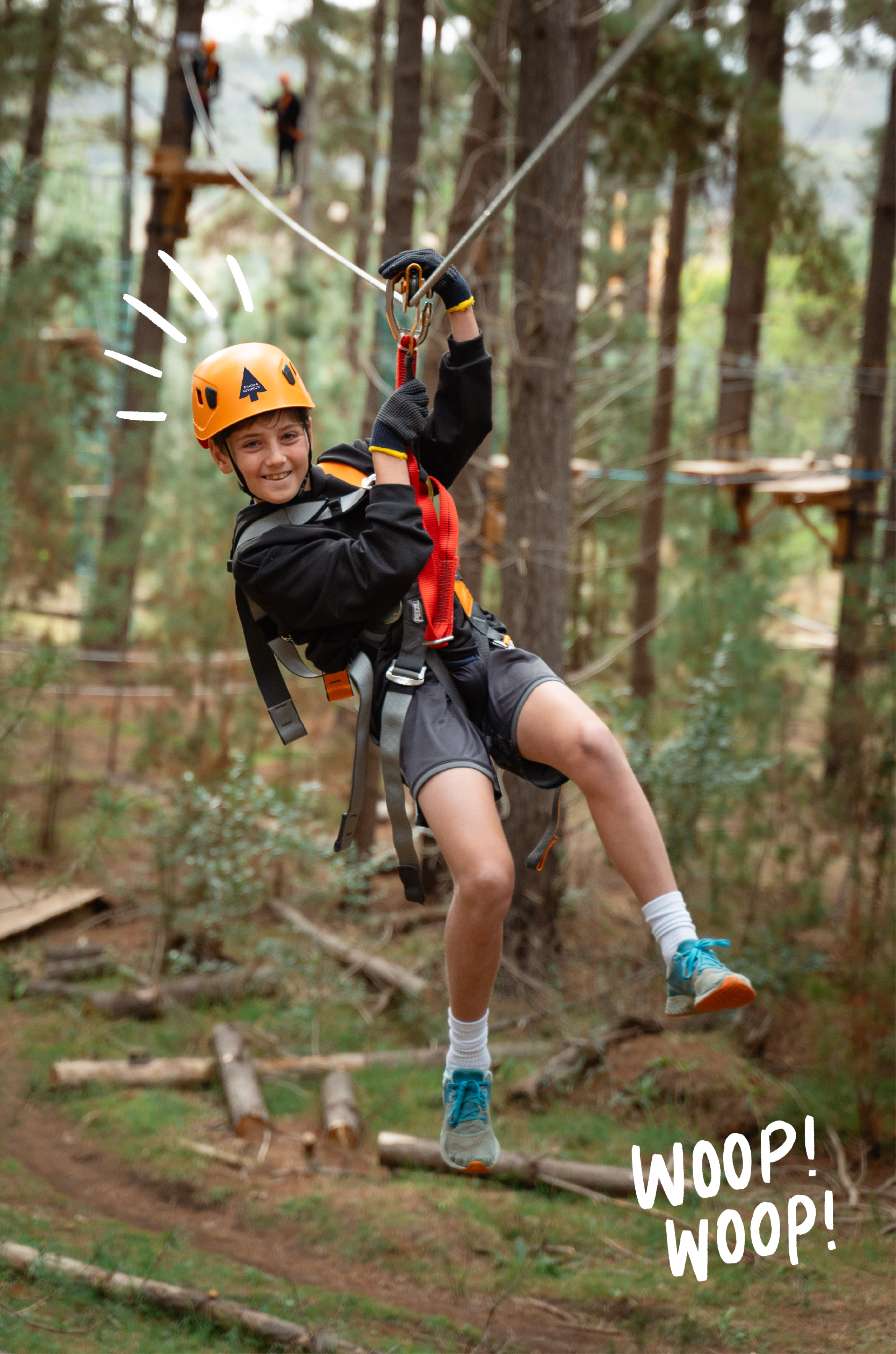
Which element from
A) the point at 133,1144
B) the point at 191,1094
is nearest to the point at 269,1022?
the point at 191,1094

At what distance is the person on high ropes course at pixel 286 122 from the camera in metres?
11.4

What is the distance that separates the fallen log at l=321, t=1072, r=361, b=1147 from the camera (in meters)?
6.11

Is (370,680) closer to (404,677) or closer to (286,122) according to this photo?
(404,677)

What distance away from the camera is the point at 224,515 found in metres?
8.91

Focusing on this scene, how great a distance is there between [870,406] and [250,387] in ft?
28.9

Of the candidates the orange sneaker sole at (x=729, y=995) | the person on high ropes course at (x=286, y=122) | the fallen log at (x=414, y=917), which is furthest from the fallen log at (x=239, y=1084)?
the person on high ropes course at (x=286, y=122)

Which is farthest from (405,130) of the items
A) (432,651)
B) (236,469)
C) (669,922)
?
(669,922)

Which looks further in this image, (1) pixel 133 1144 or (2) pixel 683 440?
(2) pixel 683 440

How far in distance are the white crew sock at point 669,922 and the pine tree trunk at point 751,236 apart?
811cm

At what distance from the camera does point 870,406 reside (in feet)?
33.9

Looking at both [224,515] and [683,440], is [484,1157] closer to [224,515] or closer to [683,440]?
[224,515]

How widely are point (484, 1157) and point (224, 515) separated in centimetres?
678

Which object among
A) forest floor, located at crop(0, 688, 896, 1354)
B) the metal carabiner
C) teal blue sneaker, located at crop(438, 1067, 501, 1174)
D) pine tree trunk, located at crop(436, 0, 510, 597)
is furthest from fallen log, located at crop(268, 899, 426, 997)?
the metal carabiner

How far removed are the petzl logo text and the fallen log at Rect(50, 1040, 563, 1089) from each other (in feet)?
15.6
